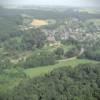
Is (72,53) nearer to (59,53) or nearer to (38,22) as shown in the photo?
(59,53)

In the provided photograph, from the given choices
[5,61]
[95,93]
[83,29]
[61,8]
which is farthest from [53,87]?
[61,8]

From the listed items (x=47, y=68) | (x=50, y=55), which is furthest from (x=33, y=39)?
(x=47, y=68)

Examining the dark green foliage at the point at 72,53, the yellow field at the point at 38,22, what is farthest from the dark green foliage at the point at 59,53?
the yellow field at the point at 38,22

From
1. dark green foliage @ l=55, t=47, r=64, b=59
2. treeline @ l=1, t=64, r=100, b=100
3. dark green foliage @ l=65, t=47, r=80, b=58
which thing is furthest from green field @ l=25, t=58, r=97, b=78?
treeline @ l=1, t=64, r=100, b=100

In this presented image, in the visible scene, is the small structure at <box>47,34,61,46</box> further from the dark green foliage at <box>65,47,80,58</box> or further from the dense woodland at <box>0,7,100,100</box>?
the dark green foliage at <box>65,47,80,58</box>

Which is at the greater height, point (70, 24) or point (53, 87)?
point (53, 87)

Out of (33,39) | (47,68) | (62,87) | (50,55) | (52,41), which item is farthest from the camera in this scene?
(33,39)

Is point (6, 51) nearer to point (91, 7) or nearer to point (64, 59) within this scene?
point (64, 59)

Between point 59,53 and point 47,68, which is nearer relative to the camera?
point 47,68
